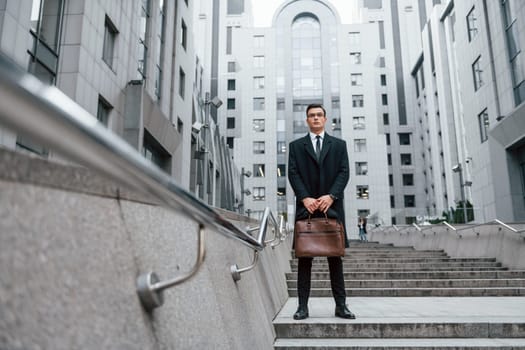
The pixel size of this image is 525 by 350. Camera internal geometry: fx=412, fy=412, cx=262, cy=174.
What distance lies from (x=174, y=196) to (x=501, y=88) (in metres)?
23.3

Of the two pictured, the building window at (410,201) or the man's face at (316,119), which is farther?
the building window at (410,201)

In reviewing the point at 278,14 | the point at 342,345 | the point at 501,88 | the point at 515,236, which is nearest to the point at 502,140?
the point at 501,88

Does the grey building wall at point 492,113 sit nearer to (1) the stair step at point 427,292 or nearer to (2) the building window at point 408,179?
(1) the stair step at point 427,292

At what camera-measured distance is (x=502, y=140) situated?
67.4 ft

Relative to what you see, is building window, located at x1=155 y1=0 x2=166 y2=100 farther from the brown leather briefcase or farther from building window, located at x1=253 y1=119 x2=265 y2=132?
building window, located at x1=253 y1=119 x2=265 y2=132

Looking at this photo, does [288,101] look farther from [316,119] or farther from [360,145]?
[316,119]

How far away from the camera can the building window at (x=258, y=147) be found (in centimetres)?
4777

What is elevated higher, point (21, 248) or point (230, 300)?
point (21, 248)

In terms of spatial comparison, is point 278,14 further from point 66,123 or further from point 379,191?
point 66,123

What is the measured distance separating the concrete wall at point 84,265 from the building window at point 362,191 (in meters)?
44.4

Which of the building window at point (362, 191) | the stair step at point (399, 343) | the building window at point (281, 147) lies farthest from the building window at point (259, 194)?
the stair step at point (399, 343)

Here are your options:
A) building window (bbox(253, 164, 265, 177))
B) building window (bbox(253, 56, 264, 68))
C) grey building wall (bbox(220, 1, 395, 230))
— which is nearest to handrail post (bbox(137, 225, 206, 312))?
grey building wall (bbox(220, 1, 395, 230))

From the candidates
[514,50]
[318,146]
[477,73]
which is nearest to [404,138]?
[477,73]

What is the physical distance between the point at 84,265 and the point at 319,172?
3597mm
